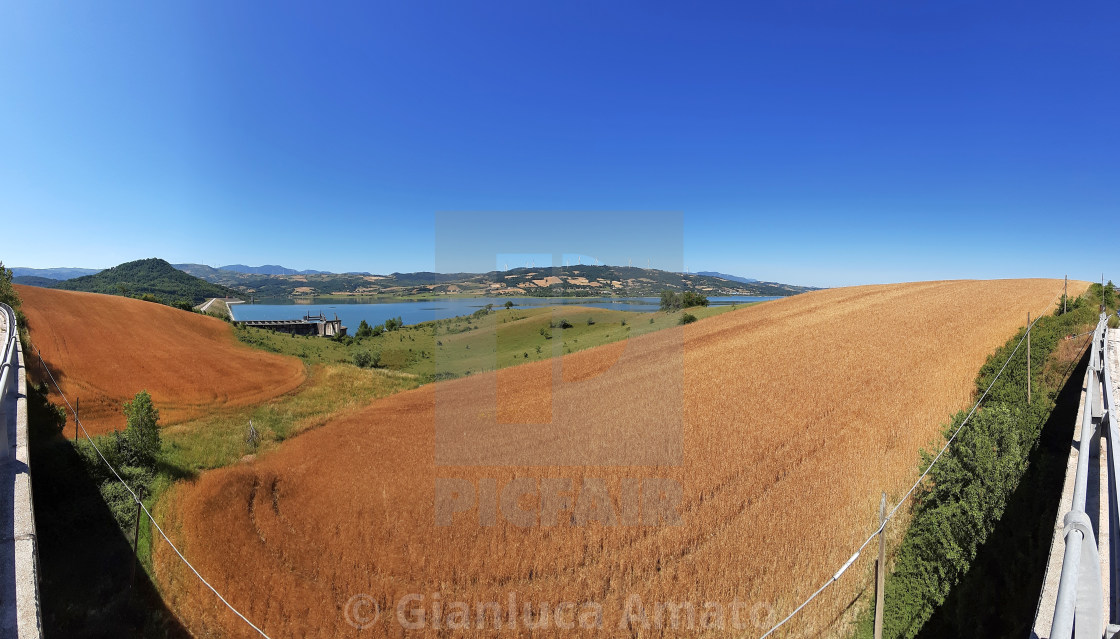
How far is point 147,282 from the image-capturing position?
8494cm

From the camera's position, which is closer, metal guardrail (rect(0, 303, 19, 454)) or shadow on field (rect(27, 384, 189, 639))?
metal guardrail (rect(0, 303, 19, 454))

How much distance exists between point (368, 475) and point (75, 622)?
15.1ft

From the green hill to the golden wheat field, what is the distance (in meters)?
87.7

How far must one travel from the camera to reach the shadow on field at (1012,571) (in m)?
4.60

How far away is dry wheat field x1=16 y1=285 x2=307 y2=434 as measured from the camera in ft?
49.1

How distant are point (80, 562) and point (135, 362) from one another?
1655cm

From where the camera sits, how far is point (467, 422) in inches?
508

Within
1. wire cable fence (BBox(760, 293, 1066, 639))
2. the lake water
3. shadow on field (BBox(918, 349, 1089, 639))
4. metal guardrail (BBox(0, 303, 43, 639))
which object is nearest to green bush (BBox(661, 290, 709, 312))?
the lake water

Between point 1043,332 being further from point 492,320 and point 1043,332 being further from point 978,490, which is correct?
point 492,320

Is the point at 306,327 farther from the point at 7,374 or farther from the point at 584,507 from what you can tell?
the point at 584,507

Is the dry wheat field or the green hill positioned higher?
the green hill

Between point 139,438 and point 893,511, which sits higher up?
point 893,511

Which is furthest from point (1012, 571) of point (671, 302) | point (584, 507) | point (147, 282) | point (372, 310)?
point (372, 310)

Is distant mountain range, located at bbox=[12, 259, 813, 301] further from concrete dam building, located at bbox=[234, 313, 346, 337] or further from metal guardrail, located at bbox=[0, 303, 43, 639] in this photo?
concrete dam building, located at bbox=[234, 313, 346, 337]
